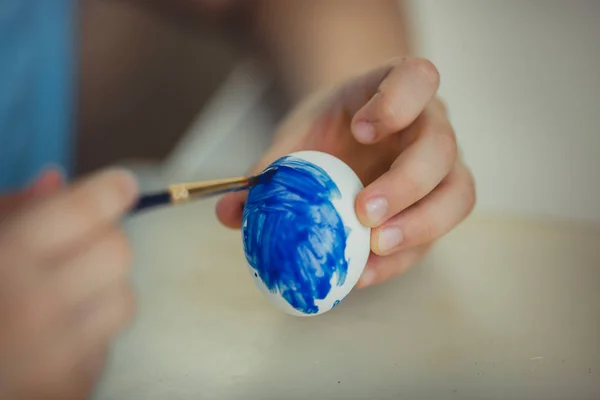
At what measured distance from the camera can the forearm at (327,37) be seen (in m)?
0.66

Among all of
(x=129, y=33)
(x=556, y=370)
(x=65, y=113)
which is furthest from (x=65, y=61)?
(x=556, y=370)

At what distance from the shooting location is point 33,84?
0.91 meters

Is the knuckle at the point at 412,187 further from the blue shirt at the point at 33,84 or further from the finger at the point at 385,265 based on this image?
the blue shirt at the point at 33,84

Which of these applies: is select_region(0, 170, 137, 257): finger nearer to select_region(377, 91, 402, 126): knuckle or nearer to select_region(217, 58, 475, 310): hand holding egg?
select_region(217, 58, 475, 310): hand holding egg

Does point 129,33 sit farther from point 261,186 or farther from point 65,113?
point 261,186

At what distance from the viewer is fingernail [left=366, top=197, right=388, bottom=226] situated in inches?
16.0

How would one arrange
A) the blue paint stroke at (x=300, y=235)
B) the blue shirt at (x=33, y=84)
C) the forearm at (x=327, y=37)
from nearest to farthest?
the blue paint stroke at (x=300, y=235)
the forearm at (x=327, y=37)
the blue shirt at (x=33, y=84)

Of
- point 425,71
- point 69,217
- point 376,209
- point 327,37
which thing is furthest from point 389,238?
point 327,37

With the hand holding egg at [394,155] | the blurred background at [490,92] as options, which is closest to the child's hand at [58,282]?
the hand holding egg at [394,155]

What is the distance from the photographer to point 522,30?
1.77 ft

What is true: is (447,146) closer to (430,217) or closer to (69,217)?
(430,217)

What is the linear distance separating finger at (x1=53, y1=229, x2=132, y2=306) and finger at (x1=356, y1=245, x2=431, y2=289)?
27 centimetres

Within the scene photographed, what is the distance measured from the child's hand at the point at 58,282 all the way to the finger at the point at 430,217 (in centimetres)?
26

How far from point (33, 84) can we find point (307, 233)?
2.33ft
